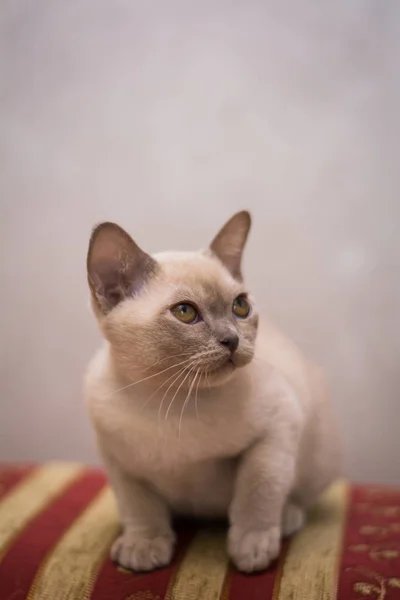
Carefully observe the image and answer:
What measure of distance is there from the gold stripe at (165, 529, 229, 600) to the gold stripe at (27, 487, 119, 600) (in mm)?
149

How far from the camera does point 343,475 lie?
5.89 ft

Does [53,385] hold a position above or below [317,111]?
below

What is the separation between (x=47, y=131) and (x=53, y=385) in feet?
2.41

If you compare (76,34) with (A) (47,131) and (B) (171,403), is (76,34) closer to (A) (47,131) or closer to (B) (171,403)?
(A) (47,131)

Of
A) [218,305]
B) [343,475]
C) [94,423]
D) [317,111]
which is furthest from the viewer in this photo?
[343,475]

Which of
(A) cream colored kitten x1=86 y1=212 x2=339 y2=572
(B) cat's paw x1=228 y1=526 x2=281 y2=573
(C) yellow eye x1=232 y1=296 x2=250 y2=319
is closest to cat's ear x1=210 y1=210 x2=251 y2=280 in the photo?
(A) cream colored kitten x1=86 y1=212 x2=339 y2=572

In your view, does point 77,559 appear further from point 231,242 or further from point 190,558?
point 231,242

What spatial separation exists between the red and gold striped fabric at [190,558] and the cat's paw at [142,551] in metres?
0.02

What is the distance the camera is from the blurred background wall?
1665mm

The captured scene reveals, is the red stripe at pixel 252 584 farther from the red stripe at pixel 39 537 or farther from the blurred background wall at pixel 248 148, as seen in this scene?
the blurred background wall at pixel 248 148

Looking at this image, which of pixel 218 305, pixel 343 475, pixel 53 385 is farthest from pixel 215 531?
pixel 53 385

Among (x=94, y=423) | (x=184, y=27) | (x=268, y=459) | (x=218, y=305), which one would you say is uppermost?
(x=184, y=27)

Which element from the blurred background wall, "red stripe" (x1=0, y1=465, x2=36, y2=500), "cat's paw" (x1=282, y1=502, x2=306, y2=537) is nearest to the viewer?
"cat's paw" (x1=282, y1=502, x2=306, y2=537)

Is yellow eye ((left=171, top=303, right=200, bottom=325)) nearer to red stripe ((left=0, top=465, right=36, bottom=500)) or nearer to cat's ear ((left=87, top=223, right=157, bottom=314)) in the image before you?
cat's ear ((left=87, top=223, right=157, bottom=314))
